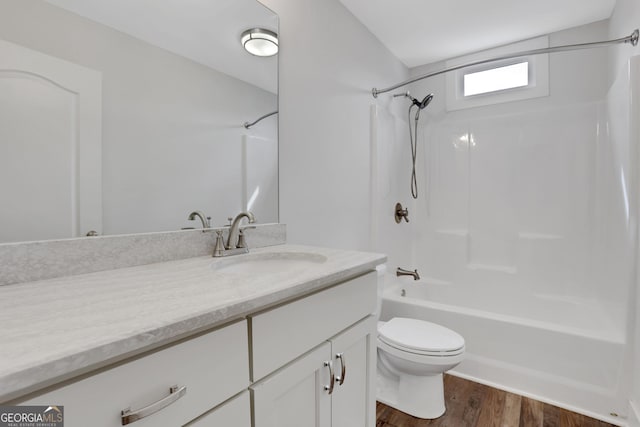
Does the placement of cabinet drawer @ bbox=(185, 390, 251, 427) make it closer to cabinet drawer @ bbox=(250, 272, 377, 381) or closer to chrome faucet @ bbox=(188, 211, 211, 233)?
cabinet drawer @ bbox=(250, 272, 377, 381)

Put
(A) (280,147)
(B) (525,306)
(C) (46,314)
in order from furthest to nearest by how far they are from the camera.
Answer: (B) (525,306), (A) (280,147), (C) (46,314)

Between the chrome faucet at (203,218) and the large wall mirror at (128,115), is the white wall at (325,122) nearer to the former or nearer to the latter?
the large wall mirror at (128,115)

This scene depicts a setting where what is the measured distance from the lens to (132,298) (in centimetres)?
66

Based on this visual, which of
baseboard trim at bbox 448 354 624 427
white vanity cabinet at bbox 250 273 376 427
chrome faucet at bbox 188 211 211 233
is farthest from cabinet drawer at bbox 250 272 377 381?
baseboard trim at bbox 448 354 624 427

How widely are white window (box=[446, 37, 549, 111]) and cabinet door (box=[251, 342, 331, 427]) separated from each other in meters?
2.62

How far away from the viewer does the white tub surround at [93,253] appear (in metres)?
0.80

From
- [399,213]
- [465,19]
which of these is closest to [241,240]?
[399,213]

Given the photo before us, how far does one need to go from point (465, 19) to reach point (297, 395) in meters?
2.51

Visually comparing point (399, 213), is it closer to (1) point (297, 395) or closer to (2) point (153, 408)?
(1) point (297, 395)

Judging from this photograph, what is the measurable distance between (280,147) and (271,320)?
3.38 ft

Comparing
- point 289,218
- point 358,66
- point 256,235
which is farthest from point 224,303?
point 358,66

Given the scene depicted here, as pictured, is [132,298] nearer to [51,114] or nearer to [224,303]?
[224,303]

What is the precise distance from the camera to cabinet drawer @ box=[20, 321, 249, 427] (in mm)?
448

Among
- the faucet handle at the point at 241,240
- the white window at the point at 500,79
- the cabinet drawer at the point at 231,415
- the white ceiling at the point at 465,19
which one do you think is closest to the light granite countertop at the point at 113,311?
the cabinet drawer at the point at 231,415
